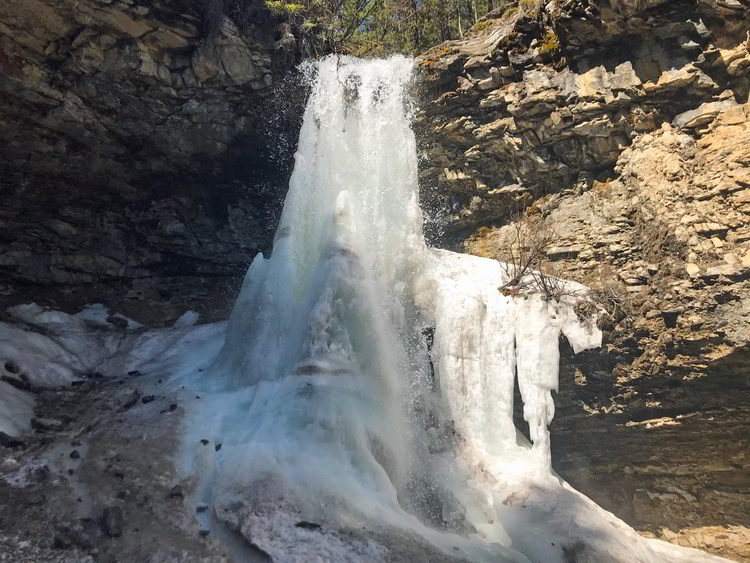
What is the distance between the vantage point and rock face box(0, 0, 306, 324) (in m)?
8.59

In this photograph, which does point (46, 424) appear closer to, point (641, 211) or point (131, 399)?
point (131, 399)

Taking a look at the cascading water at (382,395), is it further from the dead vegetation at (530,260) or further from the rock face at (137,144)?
the rock face at (137,144)

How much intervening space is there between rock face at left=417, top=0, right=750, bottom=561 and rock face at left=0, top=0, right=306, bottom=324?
12.5 feet

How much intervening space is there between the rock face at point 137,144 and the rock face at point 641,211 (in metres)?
3.80

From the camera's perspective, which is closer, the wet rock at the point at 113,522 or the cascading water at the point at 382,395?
the wet rock at the point at 113,522

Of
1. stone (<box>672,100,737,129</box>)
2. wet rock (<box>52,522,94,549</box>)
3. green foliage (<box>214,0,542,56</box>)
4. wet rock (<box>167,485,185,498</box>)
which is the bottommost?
wet rock (<box>52,522,94,549</box>)

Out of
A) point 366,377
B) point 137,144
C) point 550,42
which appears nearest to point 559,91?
point 550,42

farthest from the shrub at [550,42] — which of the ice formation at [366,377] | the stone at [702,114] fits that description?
the ice formation at [366,377]

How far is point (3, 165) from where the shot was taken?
9.51 meters

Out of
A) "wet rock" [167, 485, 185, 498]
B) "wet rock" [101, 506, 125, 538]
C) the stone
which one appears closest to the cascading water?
"wet rock" [167, 485, 185, 498]

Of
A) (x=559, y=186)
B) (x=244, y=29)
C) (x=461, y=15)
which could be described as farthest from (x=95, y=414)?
(x=461, y=15)

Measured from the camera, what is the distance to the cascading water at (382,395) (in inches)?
187

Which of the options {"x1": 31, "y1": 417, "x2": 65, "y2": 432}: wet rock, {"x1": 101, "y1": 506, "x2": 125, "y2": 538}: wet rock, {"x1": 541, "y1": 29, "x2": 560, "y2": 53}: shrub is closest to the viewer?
{"x1": 101, "y1": 506, "x2": 125, "y2": 538}: wet rock

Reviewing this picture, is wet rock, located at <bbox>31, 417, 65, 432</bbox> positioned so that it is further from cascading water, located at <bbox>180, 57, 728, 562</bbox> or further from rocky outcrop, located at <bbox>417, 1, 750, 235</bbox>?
rocky outcrop, located at <bbox>417, 1, 750, 235</bbox>
